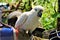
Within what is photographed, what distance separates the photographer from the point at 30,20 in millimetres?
1160

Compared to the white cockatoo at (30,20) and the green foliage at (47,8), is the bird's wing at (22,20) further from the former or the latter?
the green foliage at (47,8)

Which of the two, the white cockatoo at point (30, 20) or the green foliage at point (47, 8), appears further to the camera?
the green foliage at point (47, 8)

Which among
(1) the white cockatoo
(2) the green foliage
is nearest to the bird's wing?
(1) the white cockatoo

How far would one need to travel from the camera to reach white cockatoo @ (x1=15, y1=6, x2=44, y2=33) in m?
1.14

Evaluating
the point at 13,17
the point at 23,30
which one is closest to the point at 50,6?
the point at 13,17

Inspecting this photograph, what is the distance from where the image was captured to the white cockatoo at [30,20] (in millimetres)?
1144

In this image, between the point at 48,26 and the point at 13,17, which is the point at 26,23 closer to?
the point at 13,17

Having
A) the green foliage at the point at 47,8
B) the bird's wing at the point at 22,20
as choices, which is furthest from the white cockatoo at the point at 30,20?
the green foliage at the point at 47,8

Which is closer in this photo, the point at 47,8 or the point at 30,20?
the point at 30,20

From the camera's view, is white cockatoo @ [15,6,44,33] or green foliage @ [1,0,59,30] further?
green foliage @ [1,0,59,30]

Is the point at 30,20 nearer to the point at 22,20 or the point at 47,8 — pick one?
the point at 22,20

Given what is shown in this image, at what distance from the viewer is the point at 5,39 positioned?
108 centimetres

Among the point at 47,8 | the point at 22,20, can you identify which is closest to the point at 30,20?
the point at 22,20

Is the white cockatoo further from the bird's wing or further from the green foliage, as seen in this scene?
the green foliage
